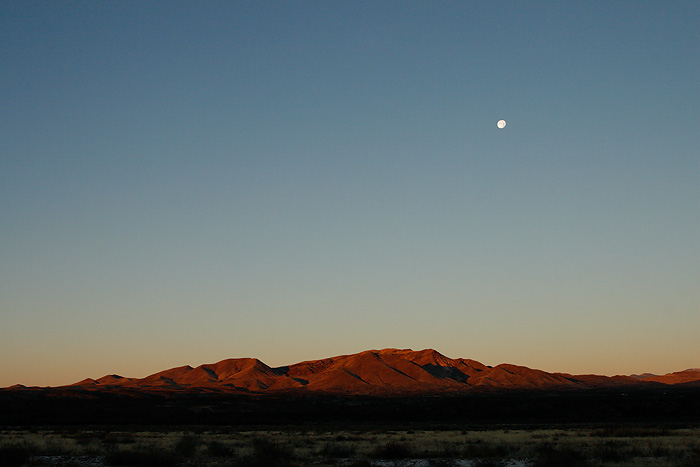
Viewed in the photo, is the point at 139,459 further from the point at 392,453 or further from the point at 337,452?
the point at 392,453

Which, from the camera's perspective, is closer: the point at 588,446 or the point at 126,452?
the point at 126,452

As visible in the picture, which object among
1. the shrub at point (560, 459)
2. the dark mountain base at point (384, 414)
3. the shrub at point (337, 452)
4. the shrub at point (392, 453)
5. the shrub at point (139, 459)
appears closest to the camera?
the shrub at point (560, 459)

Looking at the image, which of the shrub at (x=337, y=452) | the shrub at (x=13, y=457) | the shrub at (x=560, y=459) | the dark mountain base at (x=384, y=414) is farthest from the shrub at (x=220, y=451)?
the dark mountain base at (x=384, y=414)

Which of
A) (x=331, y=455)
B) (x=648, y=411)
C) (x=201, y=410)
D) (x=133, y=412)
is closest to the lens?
(x=331, y=455)

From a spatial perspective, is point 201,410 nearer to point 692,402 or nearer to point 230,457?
point 692,402

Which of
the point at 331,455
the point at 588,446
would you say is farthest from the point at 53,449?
the point at 588,446

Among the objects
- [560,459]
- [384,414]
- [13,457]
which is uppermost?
[384,414]

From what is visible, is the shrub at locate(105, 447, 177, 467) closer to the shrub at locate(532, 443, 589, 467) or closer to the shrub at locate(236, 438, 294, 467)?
the shrub at locate(236, 438, 294, 467)

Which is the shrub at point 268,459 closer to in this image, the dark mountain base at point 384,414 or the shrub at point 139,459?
the shrub at point 139,459

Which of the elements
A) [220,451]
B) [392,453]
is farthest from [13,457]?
[392,453]

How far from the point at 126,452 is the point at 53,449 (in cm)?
724

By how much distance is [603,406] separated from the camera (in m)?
83.9

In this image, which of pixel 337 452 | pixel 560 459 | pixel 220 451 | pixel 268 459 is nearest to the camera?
pixel 560 459

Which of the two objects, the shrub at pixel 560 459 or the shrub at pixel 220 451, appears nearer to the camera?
the shrub at pixel 560 459
